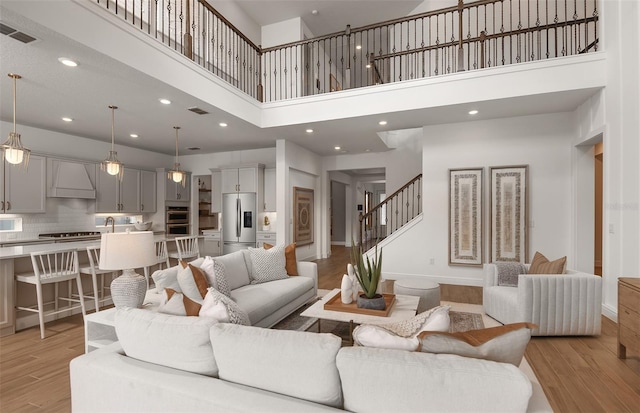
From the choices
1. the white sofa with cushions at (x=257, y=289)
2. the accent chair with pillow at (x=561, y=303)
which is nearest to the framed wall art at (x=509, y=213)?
the accent chair with pillow at (x=561, y=303)

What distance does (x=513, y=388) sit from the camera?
1066 mm

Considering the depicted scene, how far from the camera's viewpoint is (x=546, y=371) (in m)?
2.61

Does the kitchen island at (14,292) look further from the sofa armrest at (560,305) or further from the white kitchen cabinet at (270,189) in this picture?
the sofa armrest at (560,305)

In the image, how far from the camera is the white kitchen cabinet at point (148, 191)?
24.7 ft

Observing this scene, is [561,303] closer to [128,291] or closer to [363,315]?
[363,315]

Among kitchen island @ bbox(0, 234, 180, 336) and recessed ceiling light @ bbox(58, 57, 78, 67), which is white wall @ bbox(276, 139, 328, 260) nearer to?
kitchen island @ bbox(0, 234, 180, 336)

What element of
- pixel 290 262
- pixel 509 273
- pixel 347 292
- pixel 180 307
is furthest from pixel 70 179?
pixel 509 273

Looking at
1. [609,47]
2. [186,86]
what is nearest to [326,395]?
[186,86]

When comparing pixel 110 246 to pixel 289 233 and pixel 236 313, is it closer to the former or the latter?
pixel 236 313

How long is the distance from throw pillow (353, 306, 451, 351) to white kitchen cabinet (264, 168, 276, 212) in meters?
5.98

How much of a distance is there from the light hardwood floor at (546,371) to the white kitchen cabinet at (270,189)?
420 cm

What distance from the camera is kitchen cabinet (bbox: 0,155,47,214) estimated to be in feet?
17.1

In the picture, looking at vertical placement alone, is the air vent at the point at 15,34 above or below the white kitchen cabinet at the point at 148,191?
above

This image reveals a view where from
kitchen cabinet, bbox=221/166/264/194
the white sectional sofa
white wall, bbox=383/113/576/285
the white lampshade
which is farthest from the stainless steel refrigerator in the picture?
the white sectional sofa
